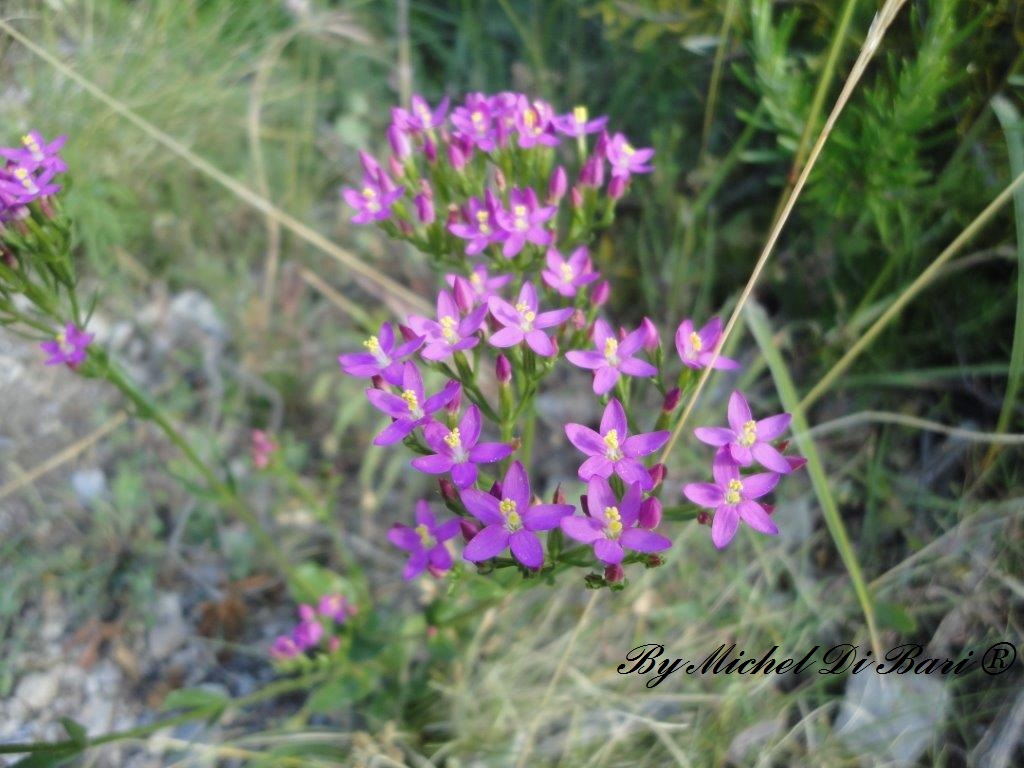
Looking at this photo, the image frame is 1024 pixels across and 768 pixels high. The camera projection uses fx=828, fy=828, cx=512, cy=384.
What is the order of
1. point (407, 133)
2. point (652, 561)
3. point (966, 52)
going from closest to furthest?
1. point (652, 561)
2. point (407, 133)
3. point (966, 52)

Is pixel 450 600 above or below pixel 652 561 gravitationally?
below

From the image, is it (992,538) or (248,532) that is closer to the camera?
(992,538)

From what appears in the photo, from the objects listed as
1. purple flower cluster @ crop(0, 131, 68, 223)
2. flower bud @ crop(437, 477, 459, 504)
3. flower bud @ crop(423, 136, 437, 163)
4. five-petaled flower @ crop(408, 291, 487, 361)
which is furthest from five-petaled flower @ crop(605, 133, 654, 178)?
purple flower cluster @ crop(0, 131, 68, 223)

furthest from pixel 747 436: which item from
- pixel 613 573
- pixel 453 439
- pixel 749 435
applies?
pixel 453 439

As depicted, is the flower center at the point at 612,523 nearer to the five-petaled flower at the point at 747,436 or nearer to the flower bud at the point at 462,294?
the five-petaled flower at the point at 747,436

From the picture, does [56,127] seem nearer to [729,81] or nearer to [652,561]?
[729,81]

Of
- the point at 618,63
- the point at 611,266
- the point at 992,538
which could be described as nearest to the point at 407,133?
the point at 611,266

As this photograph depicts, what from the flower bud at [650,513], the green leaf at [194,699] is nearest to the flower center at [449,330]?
the flower bud at [650,513]
